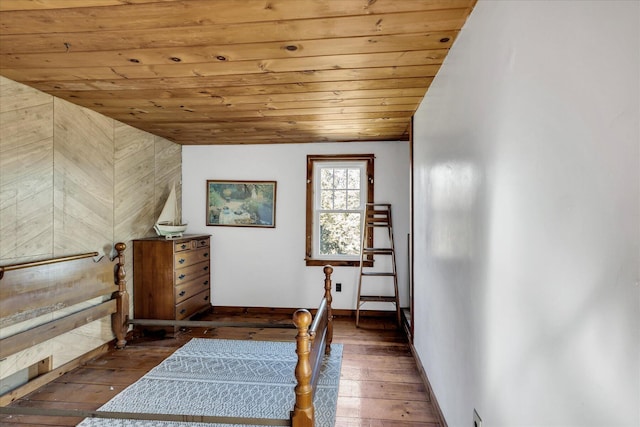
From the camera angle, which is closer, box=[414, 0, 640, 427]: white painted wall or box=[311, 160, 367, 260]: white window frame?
box=[414, 0, 640, 427]: white painted wall

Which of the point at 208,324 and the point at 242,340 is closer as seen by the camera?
the point at 208,324

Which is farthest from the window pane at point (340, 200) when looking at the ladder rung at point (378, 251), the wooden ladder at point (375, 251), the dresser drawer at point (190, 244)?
the dresser drawer at point (190, 244)

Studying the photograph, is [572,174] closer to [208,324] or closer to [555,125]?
[555,125]

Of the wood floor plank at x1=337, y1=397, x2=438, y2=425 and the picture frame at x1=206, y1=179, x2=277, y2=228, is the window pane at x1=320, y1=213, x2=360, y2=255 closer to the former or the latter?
the picture frame at x1=206, y1=179, x2=277, y2=228

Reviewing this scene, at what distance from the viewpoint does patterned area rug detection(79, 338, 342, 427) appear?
238 centimetres

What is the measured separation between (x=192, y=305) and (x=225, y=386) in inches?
A: 66.9

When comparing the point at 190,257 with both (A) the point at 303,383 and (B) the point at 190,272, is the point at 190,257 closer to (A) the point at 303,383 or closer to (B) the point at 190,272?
(B) the point at 190,272

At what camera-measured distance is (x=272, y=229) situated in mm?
4773

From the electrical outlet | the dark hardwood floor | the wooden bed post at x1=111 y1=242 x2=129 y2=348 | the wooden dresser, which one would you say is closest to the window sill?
the dark hardwood floor

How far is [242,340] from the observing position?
378 cm

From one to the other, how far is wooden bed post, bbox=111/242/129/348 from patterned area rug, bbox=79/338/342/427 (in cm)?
60

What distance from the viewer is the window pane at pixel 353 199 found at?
4.71 metres

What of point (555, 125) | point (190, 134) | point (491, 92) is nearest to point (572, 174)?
point (555, 125)

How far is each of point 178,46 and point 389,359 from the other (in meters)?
2.96
